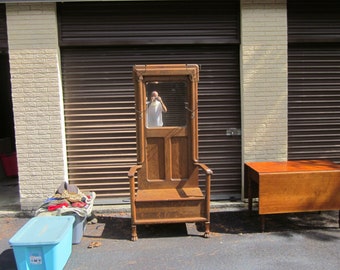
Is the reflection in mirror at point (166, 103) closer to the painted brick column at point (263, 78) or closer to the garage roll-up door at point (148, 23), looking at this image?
the garage roll-up door at point (148, 23)

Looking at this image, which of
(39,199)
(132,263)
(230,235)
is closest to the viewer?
(132,263)

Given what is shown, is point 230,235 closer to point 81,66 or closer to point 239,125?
point 239,125

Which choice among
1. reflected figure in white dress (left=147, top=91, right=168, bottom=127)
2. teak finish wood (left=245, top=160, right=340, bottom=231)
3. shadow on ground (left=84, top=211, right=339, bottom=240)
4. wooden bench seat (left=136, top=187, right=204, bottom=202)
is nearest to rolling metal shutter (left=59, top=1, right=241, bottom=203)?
shadow on ground (left=84, top=211, right=339, bottom=240)

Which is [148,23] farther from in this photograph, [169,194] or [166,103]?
[169,194]

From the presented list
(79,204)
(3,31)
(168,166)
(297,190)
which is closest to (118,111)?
(168,166)

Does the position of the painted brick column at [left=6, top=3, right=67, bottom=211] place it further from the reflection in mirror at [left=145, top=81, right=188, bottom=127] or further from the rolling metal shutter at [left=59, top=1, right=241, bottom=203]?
the reflection in mirror at [left=145, top=81, right=188, bottom=127]

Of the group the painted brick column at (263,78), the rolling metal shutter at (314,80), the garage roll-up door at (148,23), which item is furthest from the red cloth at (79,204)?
the rolling metal shutter at (314,80)

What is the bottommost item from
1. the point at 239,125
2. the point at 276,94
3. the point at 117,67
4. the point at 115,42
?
the point at 239,125

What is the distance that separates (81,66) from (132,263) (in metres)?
3.27

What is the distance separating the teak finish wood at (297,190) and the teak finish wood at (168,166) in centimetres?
74

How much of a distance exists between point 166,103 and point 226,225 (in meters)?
1.93

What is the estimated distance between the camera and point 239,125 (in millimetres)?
5988

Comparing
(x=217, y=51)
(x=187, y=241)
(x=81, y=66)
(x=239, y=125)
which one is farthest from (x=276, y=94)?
(x=81, y=66)

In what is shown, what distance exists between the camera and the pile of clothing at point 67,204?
4.52m
